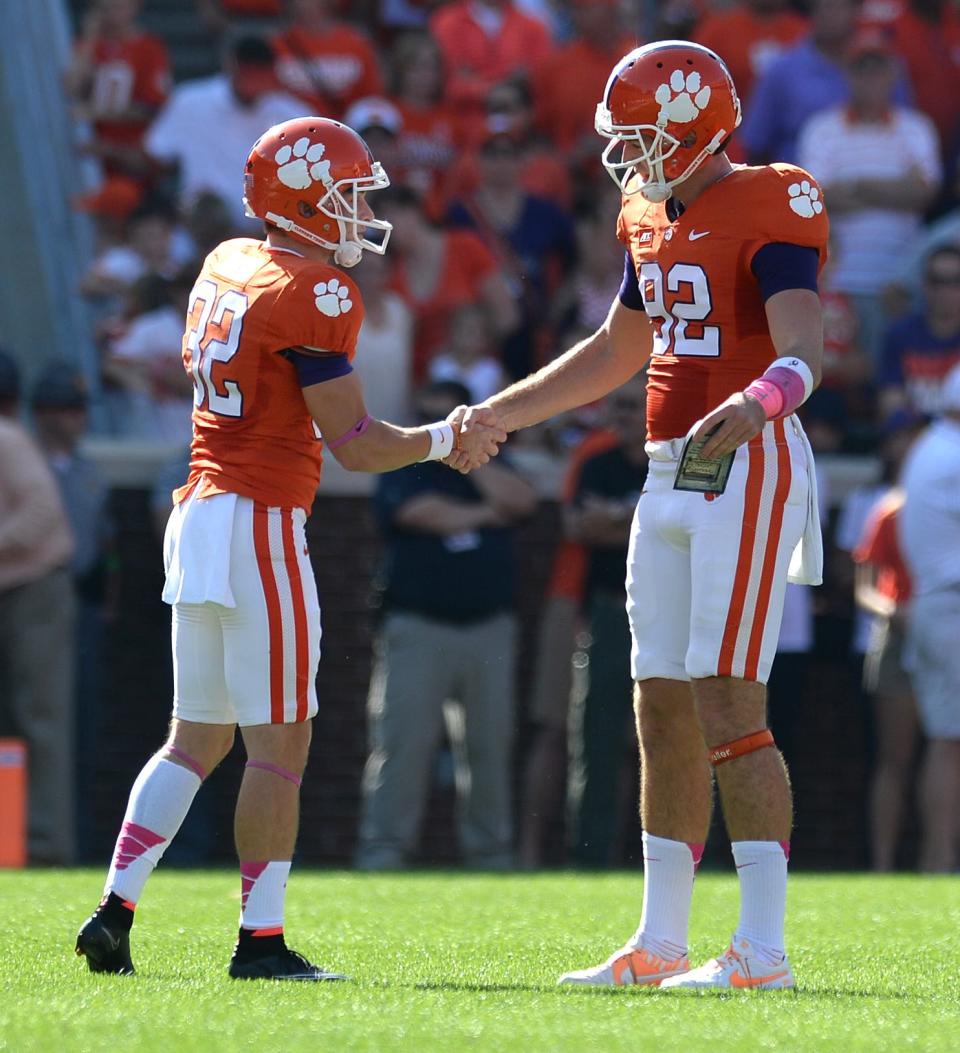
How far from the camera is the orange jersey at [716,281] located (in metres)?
5.41

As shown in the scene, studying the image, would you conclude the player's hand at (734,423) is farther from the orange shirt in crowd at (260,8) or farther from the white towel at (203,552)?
the orange shirt in crowd at (260,8)

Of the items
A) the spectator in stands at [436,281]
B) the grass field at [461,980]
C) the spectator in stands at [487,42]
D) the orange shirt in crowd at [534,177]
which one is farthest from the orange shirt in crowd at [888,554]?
the spectator in stands at [487,42]

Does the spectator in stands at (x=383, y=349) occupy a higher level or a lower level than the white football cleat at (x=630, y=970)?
higher

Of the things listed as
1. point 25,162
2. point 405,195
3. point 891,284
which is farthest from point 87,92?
point 891,284

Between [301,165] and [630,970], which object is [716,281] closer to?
[301,165]

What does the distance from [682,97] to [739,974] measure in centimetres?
218

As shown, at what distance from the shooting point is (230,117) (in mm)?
12734

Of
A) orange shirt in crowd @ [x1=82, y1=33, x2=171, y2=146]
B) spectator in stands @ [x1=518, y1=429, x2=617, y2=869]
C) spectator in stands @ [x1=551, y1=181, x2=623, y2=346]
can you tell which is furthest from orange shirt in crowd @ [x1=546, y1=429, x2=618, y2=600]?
orange shirt in crowd @ [x1=82, y1=33, x2=171, y2=146]

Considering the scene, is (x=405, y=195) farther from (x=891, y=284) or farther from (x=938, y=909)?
(x=938, y=909)

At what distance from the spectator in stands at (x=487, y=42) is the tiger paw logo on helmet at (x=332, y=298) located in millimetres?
8404

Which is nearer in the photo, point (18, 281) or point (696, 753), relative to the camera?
point (696, 753)

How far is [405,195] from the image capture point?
456 inches

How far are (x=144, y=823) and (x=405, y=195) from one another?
21.8ft

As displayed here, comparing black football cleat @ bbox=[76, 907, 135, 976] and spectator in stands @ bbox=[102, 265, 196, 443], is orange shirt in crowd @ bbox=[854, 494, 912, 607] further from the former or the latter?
black football cleat @ bbox=[76, 907, 135, 976]
